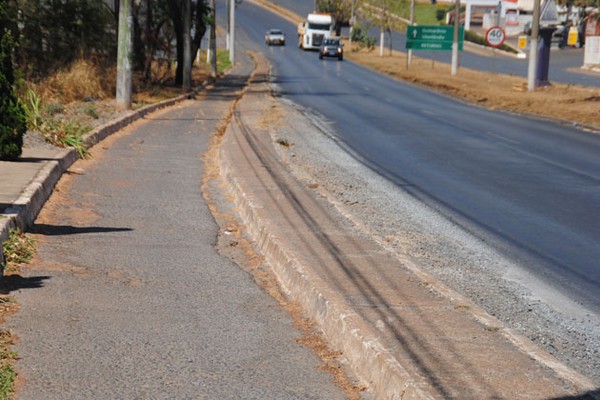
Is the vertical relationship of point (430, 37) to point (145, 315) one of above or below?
above

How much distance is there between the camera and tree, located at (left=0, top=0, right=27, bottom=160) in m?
12.8

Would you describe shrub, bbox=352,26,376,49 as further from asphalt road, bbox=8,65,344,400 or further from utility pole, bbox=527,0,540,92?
asphalt road, bbox=8,65,344,400

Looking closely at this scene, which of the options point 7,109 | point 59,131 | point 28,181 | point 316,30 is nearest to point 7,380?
point 28,181

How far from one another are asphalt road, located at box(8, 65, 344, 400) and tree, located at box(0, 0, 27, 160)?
163cm

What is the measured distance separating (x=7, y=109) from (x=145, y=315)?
268 inches

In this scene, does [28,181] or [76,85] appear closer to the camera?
[28,181]

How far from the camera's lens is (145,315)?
6.83 metres

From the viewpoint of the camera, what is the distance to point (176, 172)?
48.3 feet

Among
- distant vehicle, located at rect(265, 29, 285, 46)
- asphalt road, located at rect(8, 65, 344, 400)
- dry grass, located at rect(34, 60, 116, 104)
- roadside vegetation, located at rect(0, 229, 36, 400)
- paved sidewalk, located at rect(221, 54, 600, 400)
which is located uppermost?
distant vehicle, located at rect(265, 29, 285, 46)

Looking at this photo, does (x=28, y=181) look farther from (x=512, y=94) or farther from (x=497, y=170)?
(x=512, y=94)

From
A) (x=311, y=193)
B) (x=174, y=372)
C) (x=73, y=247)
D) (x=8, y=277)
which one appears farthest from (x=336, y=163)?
(x=174, y=372)

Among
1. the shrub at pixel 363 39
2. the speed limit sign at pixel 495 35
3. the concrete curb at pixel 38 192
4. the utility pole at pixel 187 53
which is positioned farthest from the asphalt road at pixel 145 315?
the shrub at pixel 363 39

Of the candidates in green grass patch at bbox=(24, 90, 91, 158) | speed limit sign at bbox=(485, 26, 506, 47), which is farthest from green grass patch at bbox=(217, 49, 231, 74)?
green grass patch at bbox=(24, 90, 91, 158)

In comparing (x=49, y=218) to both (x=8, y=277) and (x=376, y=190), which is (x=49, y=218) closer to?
(x=8, y=277)
